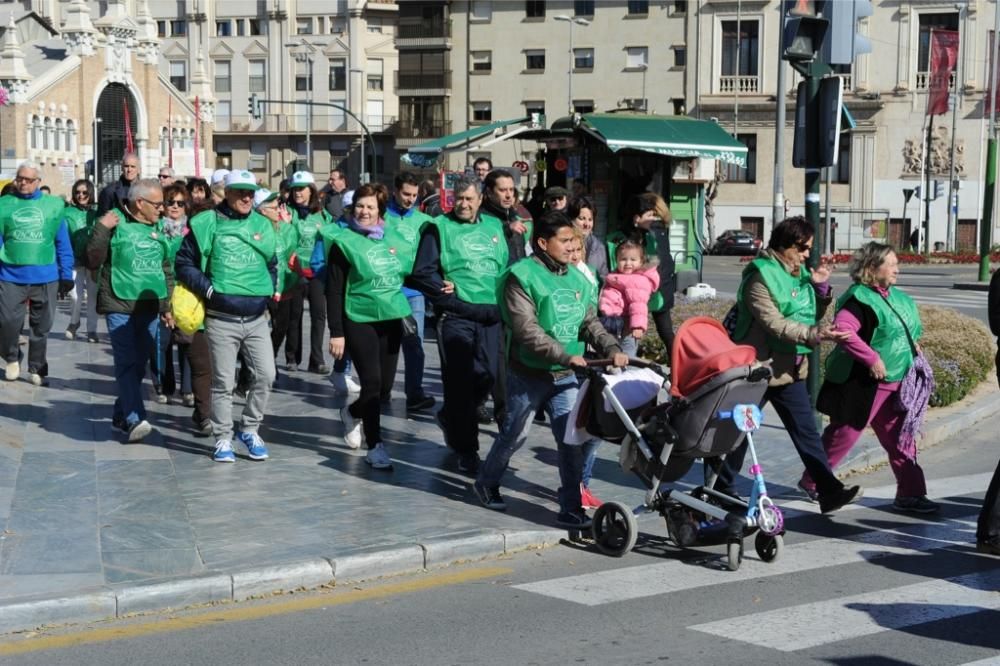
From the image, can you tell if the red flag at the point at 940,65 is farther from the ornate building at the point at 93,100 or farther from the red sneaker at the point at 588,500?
the red sneaker at the point at 588,500

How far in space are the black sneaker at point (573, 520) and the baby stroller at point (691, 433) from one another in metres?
0.30

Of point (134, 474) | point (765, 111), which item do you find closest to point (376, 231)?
point (134, 474)

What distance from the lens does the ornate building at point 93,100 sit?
7006 centimetres

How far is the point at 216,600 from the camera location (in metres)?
6.77

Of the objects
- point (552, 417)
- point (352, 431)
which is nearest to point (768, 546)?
point (552, 417)

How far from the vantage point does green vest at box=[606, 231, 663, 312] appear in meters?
10.9

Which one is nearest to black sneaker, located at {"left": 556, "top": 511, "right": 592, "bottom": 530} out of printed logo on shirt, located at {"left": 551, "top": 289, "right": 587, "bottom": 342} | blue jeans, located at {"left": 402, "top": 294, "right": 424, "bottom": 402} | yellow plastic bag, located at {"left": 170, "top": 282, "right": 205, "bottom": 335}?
printed logo on shirt, located at {"left": 551, "top": 289, "right": 587, "bottom": 342}

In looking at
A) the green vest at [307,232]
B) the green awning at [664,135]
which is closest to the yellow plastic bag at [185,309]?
the green vest at [307,232]

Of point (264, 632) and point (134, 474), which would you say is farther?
point (134, 474)

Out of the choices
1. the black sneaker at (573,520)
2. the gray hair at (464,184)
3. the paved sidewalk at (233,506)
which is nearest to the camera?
the paved sidewalk at (233,506)

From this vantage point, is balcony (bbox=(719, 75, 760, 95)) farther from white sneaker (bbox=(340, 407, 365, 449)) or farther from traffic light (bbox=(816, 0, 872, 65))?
white sneaker (bbox=(340, 407, 365, 449))

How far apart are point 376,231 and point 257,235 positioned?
83cm

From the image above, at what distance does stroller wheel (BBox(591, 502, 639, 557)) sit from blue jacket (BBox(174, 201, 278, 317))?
10.4 ft

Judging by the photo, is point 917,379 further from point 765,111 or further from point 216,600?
point 765,111
